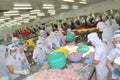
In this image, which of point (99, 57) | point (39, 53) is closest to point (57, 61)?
point (99, 57)

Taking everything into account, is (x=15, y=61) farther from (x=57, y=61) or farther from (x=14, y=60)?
(x=57, y=61)

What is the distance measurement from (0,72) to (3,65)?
183 millimetres

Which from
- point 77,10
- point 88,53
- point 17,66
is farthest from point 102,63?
point 77,10

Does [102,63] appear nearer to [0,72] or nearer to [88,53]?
[88,53]

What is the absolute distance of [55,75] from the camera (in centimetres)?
302

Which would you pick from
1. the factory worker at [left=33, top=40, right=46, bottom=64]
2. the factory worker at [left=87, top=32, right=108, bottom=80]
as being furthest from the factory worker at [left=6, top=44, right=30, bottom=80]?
the factory worker at [left=87, top=32, right=108, bottom=80]

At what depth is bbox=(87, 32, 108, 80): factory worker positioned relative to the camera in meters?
3.36

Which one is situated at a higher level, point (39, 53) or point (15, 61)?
point (15, 61)

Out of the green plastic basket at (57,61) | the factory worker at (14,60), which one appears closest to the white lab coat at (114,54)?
the green plastic basket at (57,61)

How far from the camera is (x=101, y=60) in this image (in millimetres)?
3459

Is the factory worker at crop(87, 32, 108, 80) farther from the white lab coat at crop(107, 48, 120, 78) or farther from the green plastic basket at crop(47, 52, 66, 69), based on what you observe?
the green plastic basket at crop(47, 52, 66, 69)

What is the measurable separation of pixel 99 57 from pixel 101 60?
0.14 metres

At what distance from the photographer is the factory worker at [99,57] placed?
3359 millimetres

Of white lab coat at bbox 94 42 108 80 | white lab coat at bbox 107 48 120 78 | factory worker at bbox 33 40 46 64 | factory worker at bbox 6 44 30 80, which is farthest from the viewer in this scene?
factory worker at bbox 33 40 46 64
